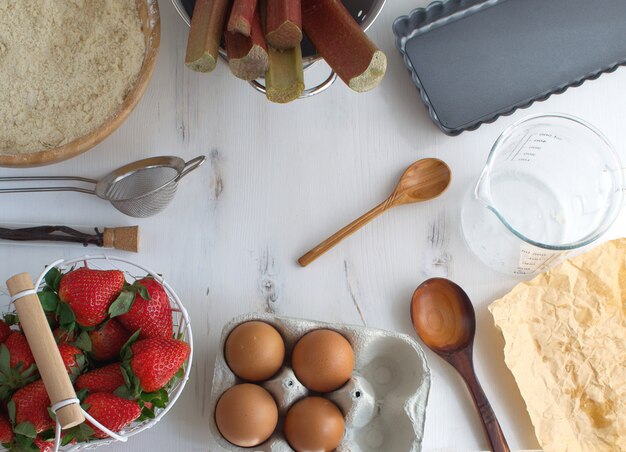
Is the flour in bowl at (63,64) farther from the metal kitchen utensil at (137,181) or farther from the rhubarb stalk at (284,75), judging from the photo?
the rhubarb stalk at (284,75)

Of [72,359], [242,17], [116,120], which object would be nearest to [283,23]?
[242,17]

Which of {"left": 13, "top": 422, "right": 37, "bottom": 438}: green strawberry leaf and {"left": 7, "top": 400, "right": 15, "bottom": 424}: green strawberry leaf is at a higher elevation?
{"left": 7, "top": 400, "right": 15, "bottom": 424}: green strawberry leaf

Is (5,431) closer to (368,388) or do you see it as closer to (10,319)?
(10,319)

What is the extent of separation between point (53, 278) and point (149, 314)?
12 cm

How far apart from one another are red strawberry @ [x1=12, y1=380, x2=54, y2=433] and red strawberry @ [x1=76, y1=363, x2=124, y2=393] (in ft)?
0.14

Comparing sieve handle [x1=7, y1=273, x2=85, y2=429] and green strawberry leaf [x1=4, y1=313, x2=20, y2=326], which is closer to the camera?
sieve handle [x1=7, y1=273, x2=85, y2=429]

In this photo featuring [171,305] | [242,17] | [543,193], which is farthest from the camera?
[543,193]

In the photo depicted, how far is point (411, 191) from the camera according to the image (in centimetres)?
94

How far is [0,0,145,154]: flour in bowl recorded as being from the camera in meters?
0.87

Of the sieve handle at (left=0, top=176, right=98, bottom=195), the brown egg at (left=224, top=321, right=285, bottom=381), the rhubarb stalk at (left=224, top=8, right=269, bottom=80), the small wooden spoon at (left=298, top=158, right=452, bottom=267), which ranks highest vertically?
the rhubarb stalk at (left=224, top=8, right=269, bottom=80)

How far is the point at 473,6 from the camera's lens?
Answer: 0.99 metres

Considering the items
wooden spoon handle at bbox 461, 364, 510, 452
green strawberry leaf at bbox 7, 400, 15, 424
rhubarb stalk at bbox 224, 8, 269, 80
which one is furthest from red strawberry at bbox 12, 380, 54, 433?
wooden spoon handle at bbox 461, 364, 510, 452

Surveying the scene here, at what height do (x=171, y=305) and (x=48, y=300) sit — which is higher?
(x=48, y=300)

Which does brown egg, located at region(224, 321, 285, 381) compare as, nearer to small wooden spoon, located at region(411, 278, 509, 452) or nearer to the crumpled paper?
small wooden spoon, located at region(411, 278, 509, 452)
